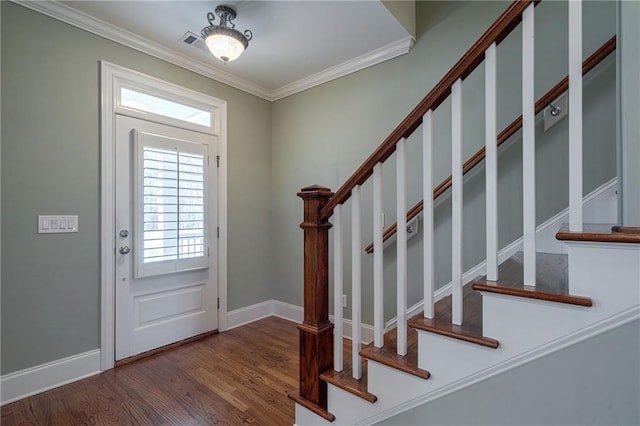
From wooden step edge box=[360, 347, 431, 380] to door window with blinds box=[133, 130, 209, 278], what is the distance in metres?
2.02

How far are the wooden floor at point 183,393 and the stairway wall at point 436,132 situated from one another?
0.97m

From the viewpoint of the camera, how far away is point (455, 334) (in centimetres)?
110

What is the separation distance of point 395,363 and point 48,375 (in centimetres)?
238

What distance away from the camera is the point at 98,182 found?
229 centimetres

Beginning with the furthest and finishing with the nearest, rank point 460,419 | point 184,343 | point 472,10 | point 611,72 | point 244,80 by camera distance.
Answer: point 244,80
point 184,343
point 472,10
point 611,72
point 460,419

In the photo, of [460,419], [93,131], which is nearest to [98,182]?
[93,131]

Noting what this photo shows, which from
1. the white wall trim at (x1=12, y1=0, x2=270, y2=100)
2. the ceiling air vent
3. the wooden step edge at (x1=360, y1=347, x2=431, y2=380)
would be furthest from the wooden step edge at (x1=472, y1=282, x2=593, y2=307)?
the white wall trim at (x1=12, y1=0, x2=270, y2=100)

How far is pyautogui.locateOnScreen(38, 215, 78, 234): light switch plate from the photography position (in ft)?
6.71

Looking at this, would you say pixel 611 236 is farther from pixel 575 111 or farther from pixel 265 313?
pixel 265 313

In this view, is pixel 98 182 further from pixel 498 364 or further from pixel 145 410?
pixel 498 364

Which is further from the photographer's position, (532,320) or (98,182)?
(98,182)

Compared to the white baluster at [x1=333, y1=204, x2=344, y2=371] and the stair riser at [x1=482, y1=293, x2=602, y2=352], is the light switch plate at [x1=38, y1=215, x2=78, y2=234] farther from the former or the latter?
the stair riser at [x1=482, y1=293, x2=602, y2=352]

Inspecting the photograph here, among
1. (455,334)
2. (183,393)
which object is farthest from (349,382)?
(183,393)

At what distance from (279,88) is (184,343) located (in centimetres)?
281
